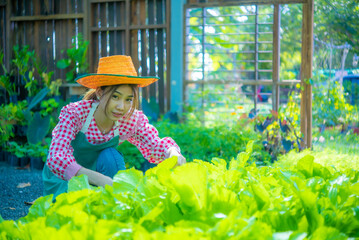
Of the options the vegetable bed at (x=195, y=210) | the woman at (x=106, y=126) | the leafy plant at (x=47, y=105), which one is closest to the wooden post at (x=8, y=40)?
the leafy plant at (x=47, y=105)

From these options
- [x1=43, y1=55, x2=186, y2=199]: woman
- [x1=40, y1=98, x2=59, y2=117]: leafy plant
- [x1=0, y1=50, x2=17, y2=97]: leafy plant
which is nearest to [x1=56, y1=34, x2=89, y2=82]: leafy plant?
[x1=40, y1=98, x2=59, y2=117]: leafy plant

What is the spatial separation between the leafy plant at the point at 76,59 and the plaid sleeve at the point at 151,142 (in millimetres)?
3652

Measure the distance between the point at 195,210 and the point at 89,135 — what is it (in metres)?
1.94

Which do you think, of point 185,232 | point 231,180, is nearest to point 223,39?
point 231,180

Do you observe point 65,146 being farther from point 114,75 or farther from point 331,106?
point 331,106

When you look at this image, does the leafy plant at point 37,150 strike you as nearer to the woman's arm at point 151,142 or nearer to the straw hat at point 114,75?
the woman's arm at point 151,142

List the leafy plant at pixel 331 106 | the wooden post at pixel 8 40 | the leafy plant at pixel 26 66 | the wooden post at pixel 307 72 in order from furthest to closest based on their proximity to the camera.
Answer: the wooden post at pixel 8 40, the leafy plant at pixel 26 66, the leafy plant at pixel 331 106, the wooden post at pixel 307 72

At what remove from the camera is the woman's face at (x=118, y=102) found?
97.8 inches

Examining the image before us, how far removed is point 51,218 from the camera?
2.71 feet

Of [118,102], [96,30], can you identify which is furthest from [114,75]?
[96,30]

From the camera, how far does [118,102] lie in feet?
8.16

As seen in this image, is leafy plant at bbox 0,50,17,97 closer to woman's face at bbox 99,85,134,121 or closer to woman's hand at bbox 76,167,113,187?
woman's face at bbox 99,85,134,121

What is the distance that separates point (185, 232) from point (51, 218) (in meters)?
0.29

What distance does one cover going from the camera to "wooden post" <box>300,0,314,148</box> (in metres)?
4.97
